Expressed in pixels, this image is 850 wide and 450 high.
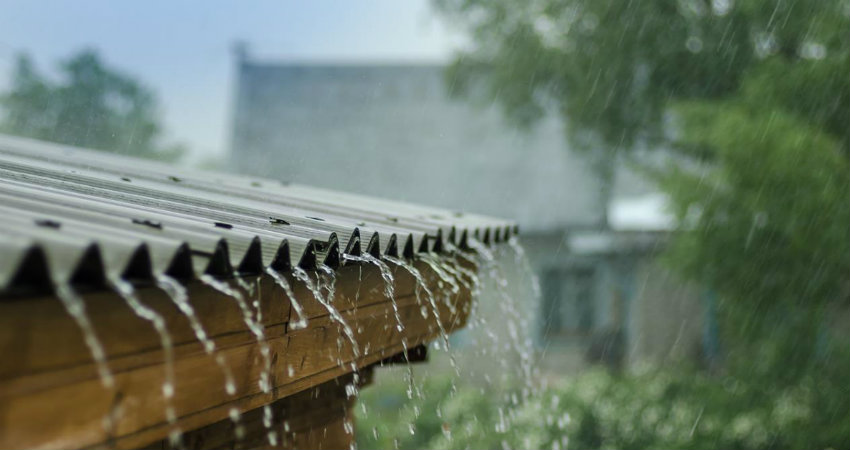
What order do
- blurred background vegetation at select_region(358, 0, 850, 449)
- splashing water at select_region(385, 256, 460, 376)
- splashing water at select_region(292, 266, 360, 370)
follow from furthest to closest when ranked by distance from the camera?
blurred background vegetation at select_region(358, 0, 850, 449)
splashing water at select_region(385, 256, 460, 376)
splashing water at select_region(292, 266, 360, 370)

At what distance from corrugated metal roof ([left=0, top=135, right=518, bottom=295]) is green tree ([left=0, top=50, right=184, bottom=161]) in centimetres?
2112

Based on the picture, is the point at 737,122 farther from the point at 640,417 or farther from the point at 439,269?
the point at 439,269

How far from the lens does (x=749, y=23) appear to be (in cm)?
1016

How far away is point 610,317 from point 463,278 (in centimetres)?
1008

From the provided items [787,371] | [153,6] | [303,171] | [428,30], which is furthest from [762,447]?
[153,6]

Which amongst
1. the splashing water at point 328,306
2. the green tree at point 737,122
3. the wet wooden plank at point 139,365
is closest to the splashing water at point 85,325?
the wet wooden plank at point 139,365

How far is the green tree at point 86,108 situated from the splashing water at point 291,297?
72.6 ft

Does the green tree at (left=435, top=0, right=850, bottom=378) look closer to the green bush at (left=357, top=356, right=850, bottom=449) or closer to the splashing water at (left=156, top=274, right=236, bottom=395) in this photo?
the green bush at (left=357, top=356, right=850, bottom=449)

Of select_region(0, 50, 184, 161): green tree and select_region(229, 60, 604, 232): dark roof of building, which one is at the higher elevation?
select_region(229, 60, 604, 232): dark roof of building

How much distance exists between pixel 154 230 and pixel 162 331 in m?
0.23

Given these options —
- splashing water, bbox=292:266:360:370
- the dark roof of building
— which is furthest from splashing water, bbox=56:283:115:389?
the dark roof of building

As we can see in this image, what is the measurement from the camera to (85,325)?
1169mm

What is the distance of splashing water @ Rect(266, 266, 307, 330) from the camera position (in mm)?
1633

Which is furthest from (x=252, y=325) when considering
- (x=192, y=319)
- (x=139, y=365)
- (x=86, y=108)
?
(x=86, y=108)
